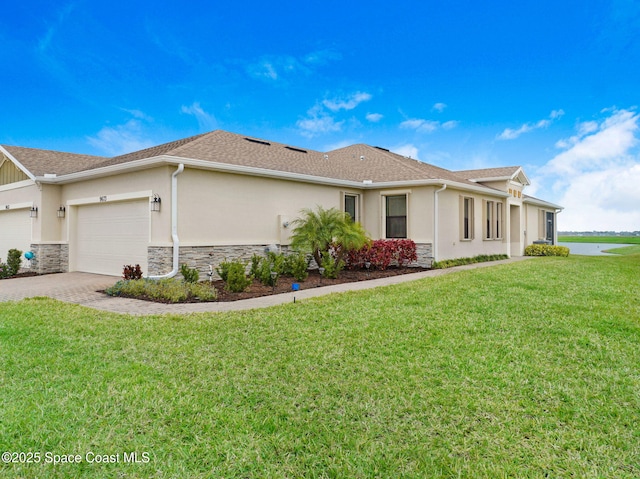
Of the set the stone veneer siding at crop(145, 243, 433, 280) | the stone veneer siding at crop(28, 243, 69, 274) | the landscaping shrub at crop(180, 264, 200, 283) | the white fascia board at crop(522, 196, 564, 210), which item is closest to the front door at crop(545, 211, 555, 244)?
the white fascia board at crop(522, 196, 564, 210)

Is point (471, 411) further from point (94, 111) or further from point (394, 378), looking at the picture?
point (94, 111)

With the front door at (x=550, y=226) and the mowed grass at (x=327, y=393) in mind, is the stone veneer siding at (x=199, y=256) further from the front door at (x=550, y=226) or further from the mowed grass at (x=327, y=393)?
the front door at (x=550, y=226)

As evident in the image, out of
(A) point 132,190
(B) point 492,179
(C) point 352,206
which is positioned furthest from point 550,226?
(A) point 132,190

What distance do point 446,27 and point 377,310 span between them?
12.8 metres

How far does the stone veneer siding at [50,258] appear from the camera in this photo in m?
13.9

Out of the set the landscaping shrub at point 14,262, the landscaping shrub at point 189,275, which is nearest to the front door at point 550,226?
the landscaping shrub at point 189,275

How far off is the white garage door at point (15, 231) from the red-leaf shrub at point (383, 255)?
11780 millimetres

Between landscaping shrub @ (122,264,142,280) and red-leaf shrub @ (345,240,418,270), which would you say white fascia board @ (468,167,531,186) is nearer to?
red-leaf shrub @ (345,240,418,270)

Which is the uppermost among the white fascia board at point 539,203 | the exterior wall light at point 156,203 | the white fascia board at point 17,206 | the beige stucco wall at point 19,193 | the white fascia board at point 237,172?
the white fascia board at point 539,203

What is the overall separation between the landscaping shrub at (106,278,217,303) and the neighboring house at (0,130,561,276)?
121 centimetres

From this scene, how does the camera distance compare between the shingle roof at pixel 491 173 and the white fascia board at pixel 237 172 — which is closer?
the white fascia board at pixel 237 172

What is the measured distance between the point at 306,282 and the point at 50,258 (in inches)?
377

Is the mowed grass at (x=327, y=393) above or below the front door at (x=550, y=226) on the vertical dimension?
below

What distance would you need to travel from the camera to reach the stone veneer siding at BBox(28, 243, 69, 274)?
547 inches
